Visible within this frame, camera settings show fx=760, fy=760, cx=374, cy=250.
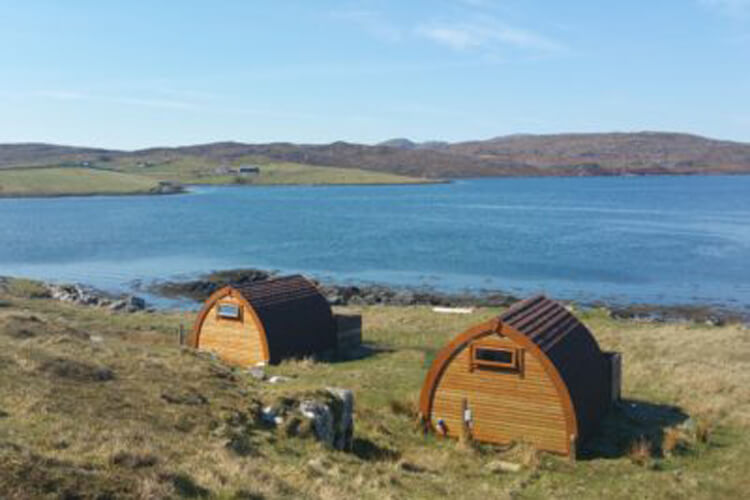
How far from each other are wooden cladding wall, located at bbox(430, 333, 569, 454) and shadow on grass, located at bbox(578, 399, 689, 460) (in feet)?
4.10

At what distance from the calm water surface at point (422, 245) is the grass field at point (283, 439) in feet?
132

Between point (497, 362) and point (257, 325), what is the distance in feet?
42.0

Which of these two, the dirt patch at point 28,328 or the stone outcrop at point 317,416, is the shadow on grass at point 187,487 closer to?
the stone outcrop at point 317,416

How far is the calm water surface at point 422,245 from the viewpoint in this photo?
2931 inches

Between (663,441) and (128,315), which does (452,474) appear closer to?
(663,441)

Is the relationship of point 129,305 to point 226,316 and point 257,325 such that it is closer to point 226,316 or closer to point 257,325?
point 226,316

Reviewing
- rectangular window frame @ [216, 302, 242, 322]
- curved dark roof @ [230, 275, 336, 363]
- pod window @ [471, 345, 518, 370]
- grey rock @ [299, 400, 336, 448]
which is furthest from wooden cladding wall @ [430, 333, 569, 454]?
rectangular window frame @ [216, 302, 242, 322]

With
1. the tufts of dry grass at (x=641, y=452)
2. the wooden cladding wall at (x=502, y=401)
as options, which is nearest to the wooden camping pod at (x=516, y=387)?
the wooden cladding wall at (x=502, y=401)

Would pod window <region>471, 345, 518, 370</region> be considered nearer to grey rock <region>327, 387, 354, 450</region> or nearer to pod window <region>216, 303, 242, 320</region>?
grey rock <region>327, 387, 354, 450</region>

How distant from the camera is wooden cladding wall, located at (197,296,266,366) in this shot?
31.9 metres

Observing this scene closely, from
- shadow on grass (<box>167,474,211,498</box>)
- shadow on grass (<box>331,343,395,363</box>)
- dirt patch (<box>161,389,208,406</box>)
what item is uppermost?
shadow on grass (<box>167,474,211,498</box>)

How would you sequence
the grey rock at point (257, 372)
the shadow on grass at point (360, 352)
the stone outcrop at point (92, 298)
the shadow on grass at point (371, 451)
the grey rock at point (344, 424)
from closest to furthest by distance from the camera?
the shadow on grass at point (371, 451) < the grey rock at point (344, 424) < the grey rock at point (257, 372) < the shadow on grass at point (360, 352) < the stone outcrop at point (92, 298)

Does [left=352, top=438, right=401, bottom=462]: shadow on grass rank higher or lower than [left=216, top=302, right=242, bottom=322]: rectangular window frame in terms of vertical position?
lower

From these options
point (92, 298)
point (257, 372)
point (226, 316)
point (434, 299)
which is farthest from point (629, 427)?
point (92, 298)
